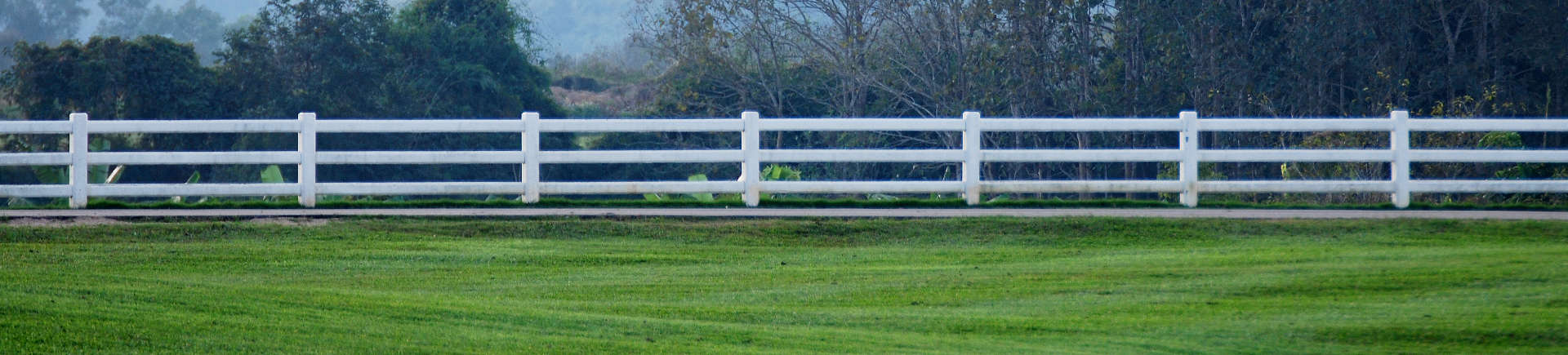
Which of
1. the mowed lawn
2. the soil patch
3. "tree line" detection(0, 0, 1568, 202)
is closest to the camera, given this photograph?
the mowed lawn

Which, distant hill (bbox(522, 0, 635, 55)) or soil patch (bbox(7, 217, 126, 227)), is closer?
soil patch (bbox(7, 217, 126, 227))

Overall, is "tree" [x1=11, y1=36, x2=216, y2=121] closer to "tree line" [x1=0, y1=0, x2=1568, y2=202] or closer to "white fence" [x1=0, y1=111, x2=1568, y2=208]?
"tree line" [x1=0, y1=0, x2=1568, y2=202]

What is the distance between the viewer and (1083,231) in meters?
13.1

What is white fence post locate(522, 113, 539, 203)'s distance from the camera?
14.8 meters

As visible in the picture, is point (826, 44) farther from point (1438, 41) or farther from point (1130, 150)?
point (1130, 150)

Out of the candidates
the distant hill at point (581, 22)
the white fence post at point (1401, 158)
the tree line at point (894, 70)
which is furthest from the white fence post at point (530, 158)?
the distant hill at point (581, 22)

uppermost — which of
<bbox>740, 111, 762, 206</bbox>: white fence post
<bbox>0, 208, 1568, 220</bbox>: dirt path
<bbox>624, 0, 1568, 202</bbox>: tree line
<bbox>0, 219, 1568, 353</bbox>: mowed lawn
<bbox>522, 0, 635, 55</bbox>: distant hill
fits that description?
<bbox>522, 0, 635, 55</bbox>: distant hill

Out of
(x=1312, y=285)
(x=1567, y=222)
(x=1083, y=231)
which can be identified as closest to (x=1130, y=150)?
(x=1083, y=231)

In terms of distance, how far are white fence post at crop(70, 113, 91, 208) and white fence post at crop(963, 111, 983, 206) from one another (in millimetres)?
8306

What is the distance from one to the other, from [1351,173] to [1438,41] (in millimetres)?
8750

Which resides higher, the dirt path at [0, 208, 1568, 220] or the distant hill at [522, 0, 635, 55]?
the distant hill at [522, 0, 635, 55]

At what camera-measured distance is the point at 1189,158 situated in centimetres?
1505

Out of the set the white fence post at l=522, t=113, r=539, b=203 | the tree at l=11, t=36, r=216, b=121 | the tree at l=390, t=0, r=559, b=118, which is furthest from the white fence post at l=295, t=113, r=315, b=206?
the tree at l=390, t=0, r=559, b=118

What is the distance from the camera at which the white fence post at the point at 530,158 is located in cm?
1480
